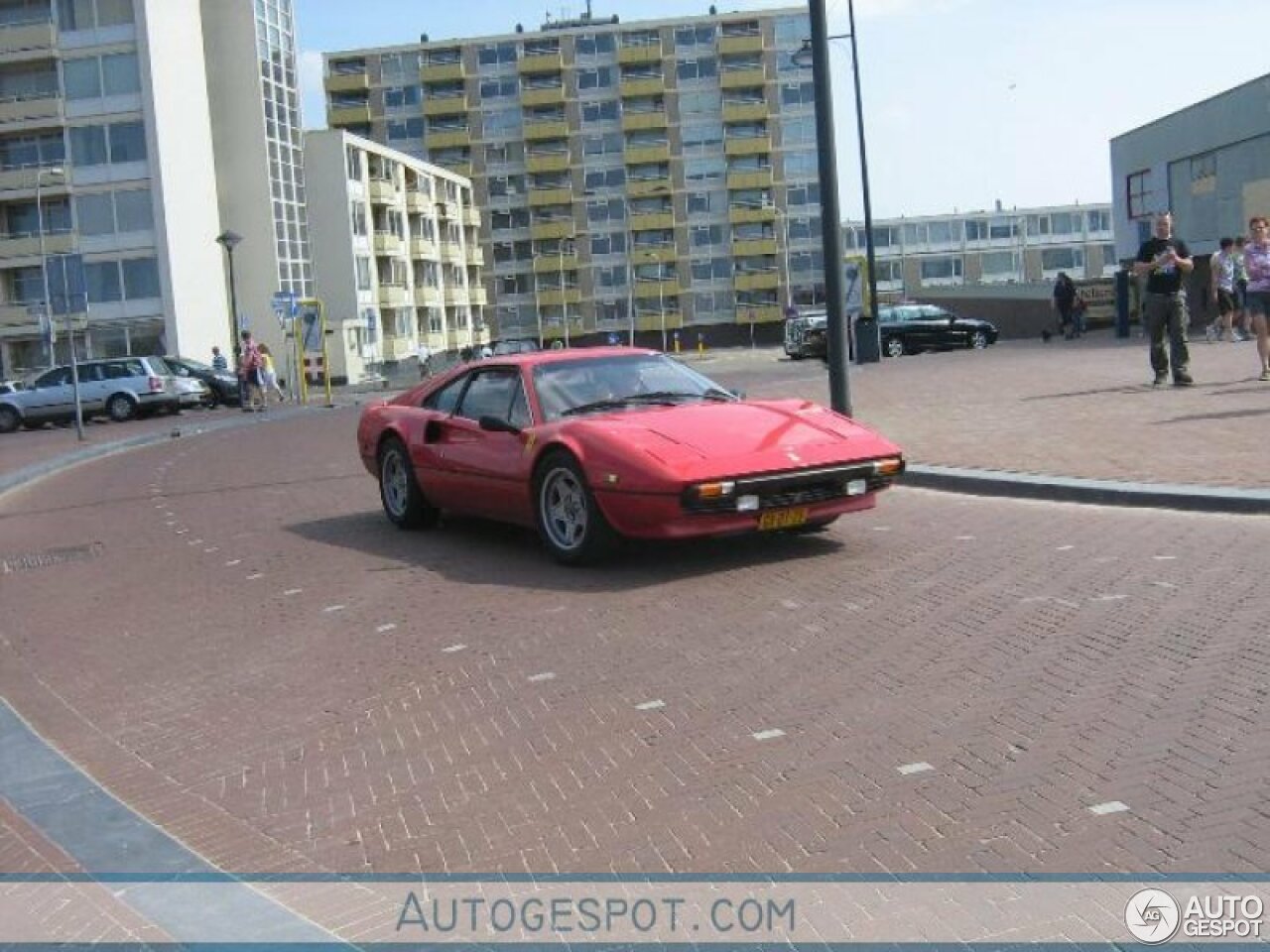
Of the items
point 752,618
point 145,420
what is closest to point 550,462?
Result: point 752,618

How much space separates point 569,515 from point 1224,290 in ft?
70.2

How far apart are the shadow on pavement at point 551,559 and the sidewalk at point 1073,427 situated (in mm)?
2346

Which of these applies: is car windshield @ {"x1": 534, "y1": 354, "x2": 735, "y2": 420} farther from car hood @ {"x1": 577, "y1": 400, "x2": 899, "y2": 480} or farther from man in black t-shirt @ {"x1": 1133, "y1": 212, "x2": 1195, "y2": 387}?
man in black t-shirt @ {"x1": 1133, "y1": 212, "x2": 1195, "y2": 387}

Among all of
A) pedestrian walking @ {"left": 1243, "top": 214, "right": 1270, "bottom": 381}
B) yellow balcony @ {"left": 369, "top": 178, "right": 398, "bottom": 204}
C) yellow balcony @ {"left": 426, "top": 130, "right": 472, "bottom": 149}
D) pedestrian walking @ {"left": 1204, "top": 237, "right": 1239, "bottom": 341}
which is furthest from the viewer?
yellow balcony @ {"left": 426, "top": 130, "right": 472, "bottom": 149}

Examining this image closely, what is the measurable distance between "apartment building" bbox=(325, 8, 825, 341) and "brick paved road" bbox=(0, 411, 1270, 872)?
99598 millimetres

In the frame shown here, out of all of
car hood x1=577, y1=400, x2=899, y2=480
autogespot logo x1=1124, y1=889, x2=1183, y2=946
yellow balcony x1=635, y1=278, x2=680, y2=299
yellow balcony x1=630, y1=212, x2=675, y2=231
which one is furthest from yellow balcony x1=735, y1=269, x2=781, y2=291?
autogespot logo x1=1124, y1=889, x2=1183, y2=946

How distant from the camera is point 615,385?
969 centimetres

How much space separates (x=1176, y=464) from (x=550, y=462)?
196 inches

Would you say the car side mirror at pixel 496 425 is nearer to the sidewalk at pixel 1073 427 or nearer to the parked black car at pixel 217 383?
the sidewalk at pixel 1073 427

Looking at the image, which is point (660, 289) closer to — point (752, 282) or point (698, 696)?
point (752, 282)

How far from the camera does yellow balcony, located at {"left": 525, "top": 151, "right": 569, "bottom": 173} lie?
110125mm

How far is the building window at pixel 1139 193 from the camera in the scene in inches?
2008

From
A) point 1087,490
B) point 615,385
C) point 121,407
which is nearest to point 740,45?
point 121,407

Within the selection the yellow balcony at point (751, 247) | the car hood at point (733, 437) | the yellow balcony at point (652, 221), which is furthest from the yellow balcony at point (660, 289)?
the car hood at point (733, 437)
